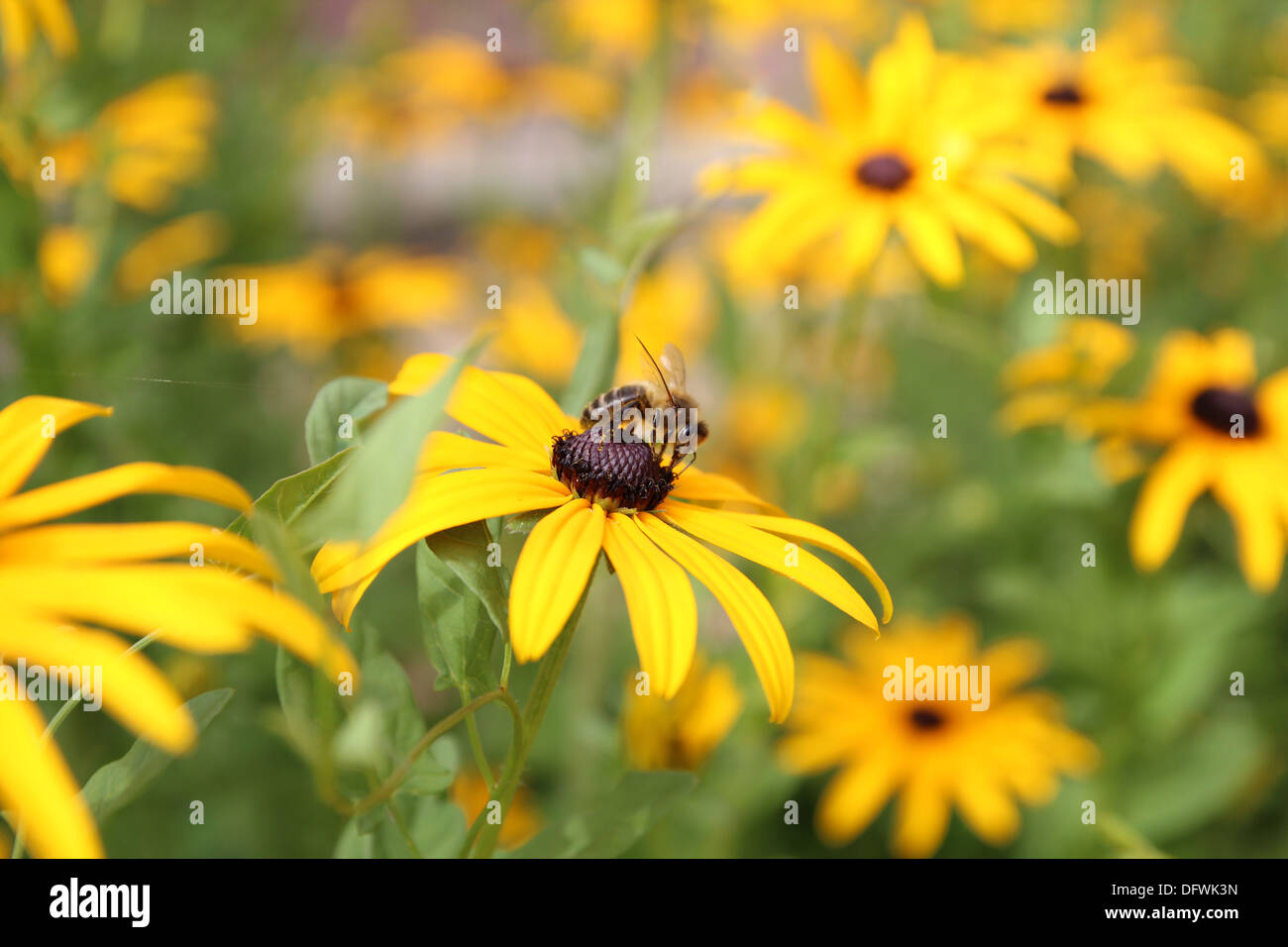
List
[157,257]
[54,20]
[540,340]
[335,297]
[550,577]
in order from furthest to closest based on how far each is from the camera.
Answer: [540,340]
[335,297]
[157,257]
[54,20]
[550,577]

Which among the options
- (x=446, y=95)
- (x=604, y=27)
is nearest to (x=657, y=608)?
(x=604, y=27)

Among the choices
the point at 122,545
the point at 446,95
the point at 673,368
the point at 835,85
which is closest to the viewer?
the point at 122,545

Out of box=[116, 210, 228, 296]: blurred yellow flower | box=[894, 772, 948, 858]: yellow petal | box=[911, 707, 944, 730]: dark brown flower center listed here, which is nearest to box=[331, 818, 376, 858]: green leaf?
box=[894, 772, 948, 858]: yellow petal

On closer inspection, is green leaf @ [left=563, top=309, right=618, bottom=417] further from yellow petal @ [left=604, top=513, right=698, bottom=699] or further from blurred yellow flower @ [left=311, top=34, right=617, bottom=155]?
blurred yellow flower @ [left=311, top=34, right=617, bottom=155]

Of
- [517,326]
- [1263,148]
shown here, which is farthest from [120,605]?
[1263,148]

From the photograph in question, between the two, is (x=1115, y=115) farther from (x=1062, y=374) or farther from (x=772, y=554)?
(x=772, y=554)
